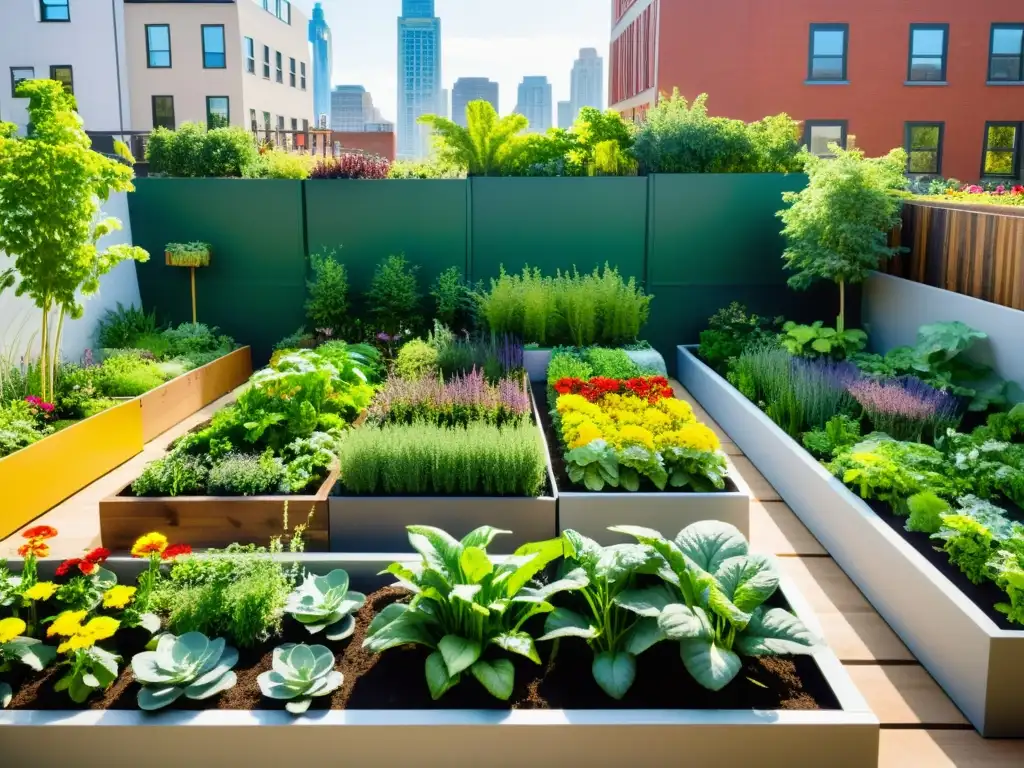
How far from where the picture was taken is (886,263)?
8.12 meters

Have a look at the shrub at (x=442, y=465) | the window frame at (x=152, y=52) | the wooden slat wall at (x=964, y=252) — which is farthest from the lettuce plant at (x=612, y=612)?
the window frame at (x=152, y=52)

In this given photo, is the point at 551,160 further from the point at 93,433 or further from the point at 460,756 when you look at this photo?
the point at 460,756

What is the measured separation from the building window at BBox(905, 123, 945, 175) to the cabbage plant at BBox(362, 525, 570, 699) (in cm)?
2297

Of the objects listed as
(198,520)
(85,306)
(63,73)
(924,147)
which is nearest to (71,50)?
(63,73)

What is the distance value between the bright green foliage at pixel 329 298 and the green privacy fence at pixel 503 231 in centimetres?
35

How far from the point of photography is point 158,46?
31422 millimetres

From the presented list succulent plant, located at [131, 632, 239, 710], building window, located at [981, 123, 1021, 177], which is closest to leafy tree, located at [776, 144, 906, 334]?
succulent plant, located at [131, 632, 239, 710]

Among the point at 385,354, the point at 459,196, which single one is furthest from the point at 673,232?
the point at 385,354

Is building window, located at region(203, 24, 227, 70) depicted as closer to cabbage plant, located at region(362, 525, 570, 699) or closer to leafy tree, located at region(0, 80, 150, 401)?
leafy tree, located at region(0, 80, 150, 401)

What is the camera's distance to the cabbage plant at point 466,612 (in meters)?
2.78

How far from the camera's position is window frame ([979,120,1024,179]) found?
23.0m

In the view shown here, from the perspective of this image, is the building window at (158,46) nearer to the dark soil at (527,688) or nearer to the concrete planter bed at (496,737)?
the dark soil at (527,688)

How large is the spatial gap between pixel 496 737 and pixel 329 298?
6.33m

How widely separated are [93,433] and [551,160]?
530cm
